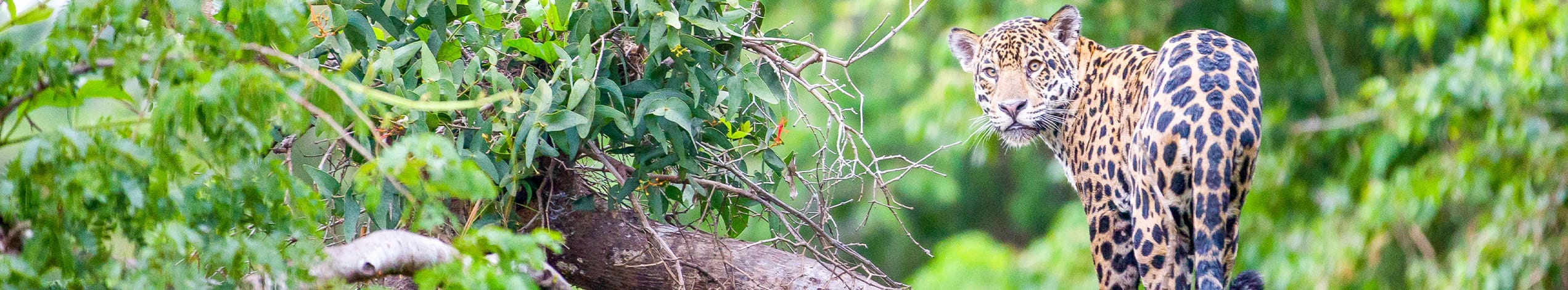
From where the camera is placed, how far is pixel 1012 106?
3176 mm

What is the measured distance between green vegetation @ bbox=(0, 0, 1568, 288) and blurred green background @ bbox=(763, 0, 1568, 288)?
0.02 m

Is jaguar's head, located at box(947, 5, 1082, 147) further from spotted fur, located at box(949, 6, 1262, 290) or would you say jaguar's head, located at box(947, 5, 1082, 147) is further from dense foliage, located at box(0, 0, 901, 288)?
dense foliage, located at box(0, 0, 901, 288)

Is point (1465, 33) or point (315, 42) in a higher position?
point (315, 42)

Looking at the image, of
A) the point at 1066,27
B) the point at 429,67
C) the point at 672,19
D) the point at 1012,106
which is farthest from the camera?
the point at 1066,27

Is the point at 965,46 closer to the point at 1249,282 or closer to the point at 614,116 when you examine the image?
the point at 1249,282

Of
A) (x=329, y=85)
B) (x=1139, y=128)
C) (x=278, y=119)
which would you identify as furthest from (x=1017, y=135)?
(x=329, y=85)

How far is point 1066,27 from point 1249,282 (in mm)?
824

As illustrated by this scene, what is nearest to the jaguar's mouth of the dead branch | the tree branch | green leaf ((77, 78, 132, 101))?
the dead branch

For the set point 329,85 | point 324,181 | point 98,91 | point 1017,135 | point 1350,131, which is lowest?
point 1350,131

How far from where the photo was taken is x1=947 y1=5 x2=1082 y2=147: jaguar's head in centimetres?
320

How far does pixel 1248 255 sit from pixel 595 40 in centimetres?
544

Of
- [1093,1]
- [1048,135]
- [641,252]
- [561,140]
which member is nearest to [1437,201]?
[1093,1]

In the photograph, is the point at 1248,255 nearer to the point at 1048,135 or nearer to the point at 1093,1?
the point at 1093,1

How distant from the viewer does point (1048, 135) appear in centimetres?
336
